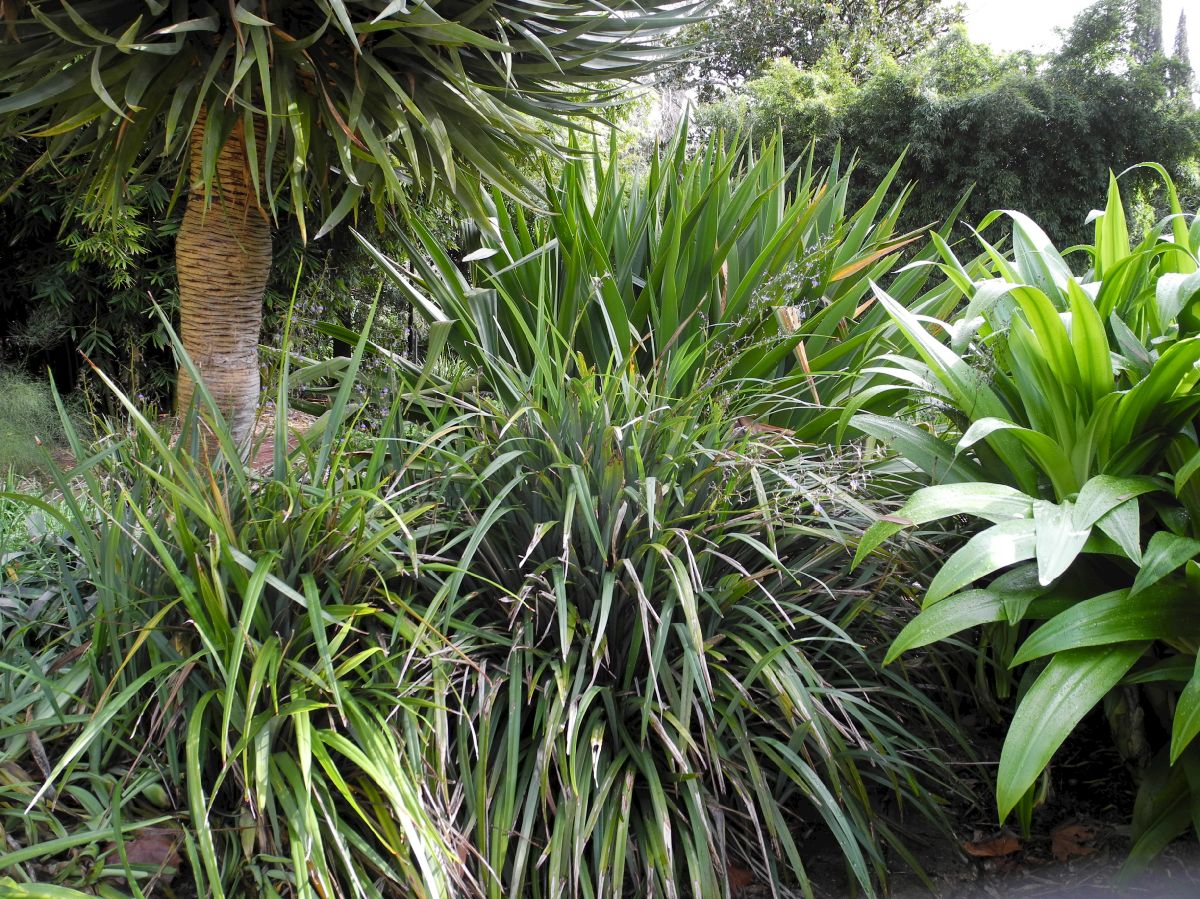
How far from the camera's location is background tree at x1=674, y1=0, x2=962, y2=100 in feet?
70.4

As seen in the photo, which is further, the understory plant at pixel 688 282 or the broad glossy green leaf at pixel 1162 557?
A: the understory plant at pixel 688 282

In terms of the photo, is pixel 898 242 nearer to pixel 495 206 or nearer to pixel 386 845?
pixel 495 206

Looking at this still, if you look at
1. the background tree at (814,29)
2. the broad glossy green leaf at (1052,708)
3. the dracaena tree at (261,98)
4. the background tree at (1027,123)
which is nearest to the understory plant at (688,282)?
the dracaena tree at (261,98)

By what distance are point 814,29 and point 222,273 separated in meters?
23.6

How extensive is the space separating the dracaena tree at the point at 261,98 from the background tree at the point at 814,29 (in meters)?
19.3

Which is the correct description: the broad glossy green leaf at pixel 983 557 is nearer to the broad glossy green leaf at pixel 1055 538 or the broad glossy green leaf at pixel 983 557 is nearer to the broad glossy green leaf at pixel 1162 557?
the broad glossy green leaf at pixel 1055 538

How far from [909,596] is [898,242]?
5.50ft

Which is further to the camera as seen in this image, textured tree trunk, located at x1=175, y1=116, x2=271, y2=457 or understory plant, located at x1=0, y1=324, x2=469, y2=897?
textured tree trunk, located at x1=175, y1=116, x2=271, y2=457

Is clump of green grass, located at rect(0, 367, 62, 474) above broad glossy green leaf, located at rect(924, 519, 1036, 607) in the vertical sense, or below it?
below

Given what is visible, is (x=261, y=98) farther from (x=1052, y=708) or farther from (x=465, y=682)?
(x=1052, y=708)

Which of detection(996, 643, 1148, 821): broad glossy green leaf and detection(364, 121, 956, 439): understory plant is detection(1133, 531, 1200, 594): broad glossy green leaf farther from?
detection(364, 121, 956, 439): understory plant

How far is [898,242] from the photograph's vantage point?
3170 millimetres

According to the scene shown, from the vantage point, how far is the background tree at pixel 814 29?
21.5m

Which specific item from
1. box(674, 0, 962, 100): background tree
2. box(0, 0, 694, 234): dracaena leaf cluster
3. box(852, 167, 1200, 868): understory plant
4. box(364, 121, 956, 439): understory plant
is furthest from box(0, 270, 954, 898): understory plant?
box(674, 0, 962, 100): background tree
